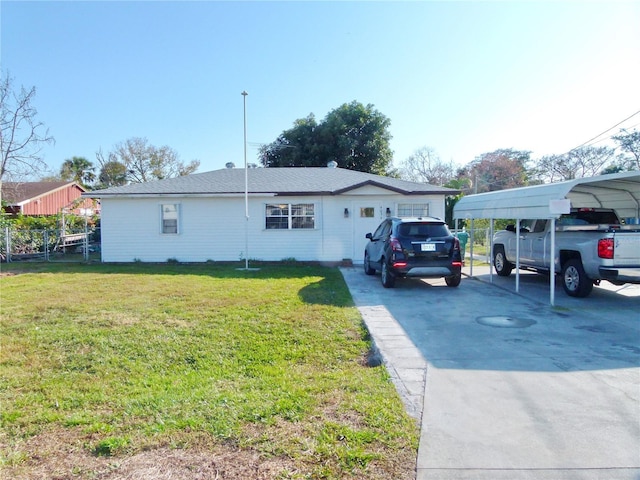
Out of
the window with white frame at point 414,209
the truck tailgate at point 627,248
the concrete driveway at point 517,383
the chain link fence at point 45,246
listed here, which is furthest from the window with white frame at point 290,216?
the truck tailgate at point 627,248

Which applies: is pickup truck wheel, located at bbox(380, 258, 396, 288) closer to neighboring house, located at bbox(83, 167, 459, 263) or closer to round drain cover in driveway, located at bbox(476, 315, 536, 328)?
round drain cover in driveway, located at bbox(476, 315, 536, 328)

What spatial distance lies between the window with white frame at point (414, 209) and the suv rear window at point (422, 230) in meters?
5.02

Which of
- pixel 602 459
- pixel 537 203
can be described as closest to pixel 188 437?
pixel 602 459

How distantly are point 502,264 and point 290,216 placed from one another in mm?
7014

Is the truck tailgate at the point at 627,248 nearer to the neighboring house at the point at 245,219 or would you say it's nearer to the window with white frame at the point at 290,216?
the neighboring house at the point at 245,219

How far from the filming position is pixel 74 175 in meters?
47.4

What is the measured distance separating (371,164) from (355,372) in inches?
1029

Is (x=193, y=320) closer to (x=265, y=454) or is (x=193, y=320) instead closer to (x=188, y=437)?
(x=188, y=437)

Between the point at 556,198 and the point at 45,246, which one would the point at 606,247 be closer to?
the point at 556,198

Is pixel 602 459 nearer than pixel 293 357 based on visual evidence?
Yes

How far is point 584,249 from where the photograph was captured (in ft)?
25.8

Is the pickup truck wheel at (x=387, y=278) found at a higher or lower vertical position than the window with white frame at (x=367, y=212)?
lower

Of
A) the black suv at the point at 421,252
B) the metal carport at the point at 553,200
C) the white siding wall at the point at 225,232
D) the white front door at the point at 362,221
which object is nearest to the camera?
the metal carport at the point at 553,200

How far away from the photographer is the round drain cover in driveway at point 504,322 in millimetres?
6188
